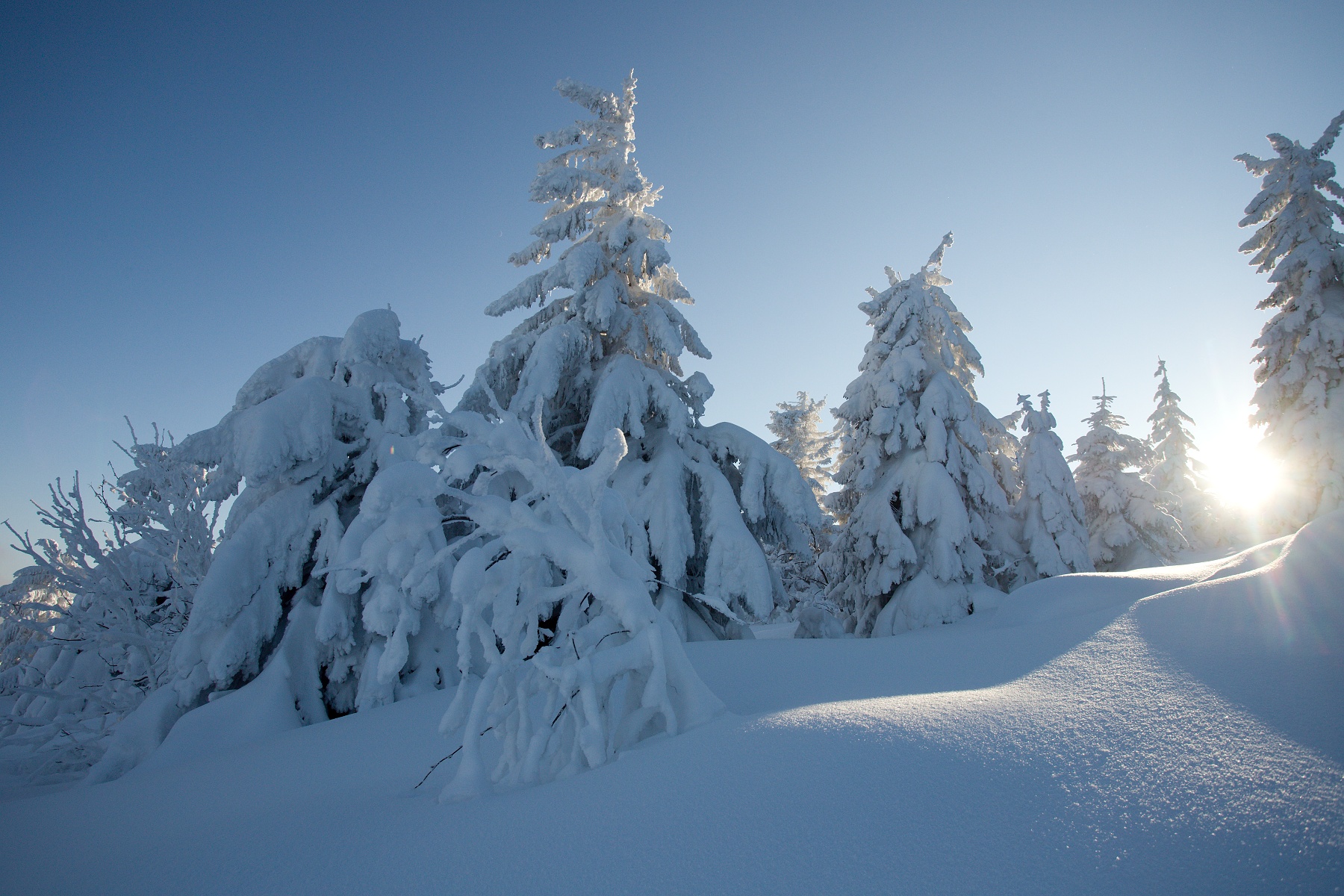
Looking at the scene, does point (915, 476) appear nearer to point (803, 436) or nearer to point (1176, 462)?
point (803, 436)

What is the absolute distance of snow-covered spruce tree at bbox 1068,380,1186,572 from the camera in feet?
61.0

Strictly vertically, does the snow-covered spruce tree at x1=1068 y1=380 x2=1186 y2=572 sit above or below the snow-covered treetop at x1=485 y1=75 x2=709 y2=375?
below

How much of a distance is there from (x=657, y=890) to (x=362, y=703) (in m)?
6.42

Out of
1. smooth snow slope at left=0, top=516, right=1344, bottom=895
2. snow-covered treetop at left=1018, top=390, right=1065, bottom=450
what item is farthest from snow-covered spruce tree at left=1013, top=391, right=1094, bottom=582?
smooth snow slope at left=0, top=516, right=1344, bottom=895

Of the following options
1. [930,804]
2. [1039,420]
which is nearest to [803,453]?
[1039,420]

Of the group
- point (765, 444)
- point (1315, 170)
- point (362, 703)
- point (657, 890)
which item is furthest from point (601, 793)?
point (1315, 170)

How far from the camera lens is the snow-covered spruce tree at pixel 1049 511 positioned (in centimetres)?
1527

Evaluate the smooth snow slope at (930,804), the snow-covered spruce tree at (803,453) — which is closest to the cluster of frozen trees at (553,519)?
the smooth snow slope at (930,804)

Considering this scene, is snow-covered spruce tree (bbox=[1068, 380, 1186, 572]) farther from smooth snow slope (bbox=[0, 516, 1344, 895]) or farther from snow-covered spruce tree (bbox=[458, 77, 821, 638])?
smooth snow slope (bbox=[0, 516, 1344, 895])

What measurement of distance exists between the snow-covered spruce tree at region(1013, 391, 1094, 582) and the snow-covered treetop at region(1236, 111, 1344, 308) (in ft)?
18.7

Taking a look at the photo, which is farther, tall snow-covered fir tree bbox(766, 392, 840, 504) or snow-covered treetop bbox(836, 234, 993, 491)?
tall snow-covered fir tree bbox(766, 392, 840, 504)

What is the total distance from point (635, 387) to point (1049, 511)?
41.8 ft

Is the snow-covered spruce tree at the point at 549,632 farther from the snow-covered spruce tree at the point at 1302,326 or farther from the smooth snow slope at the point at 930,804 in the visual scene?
the snow-covered spruce tree at the point at 1302,326

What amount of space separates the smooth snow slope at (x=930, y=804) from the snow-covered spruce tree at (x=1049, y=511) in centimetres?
1251
